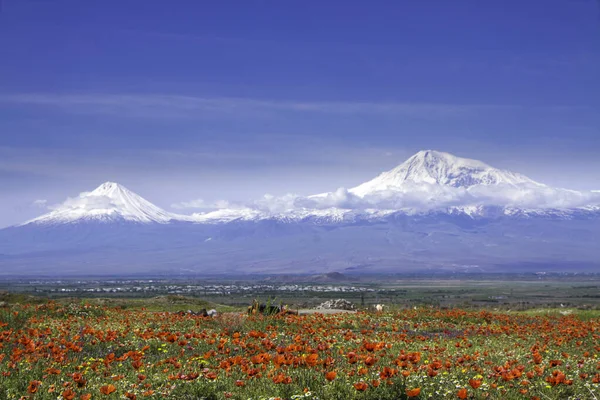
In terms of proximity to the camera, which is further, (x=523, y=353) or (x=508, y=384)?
(x=523, y=353)

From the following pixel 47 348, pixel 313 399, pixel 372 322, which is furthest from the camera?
pixel 372 322

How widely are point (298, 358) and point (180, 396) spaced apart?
75.0 inches

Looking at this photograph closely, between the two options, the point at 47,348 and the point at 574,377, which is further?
the point at 47,348

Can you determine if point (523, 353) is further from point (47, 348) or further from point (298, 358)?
point (47, 348)

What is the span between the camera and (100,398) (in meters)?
8.84

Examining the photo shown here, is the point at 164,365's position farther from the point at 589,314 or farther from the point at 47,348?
the point at 589,314

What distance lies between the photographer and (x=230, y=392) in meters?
9.02

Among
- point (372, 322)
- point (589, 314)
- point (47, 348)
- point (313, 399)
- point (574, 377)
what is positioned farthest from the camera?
point (589, 314)

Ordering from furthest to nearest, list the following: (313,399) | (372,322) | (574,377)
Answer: (372,322) → (574,377) → (313,399)

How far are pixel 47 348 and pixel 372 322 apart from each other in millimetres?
14074

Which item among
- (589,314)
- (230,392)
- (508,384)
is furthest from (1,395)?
(589,314)

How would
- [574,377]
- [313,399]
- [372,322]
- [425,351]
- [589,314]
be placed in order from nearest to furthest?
1. [313,399]
2. [574,377]
3. [425,351]
4. [372,322]
5. [589,314]

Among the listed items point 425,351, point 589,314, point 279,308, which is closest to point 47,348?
point 425,351

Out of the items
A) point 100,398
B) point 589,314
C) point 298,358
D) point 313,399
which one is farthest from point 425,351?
point 589,314
